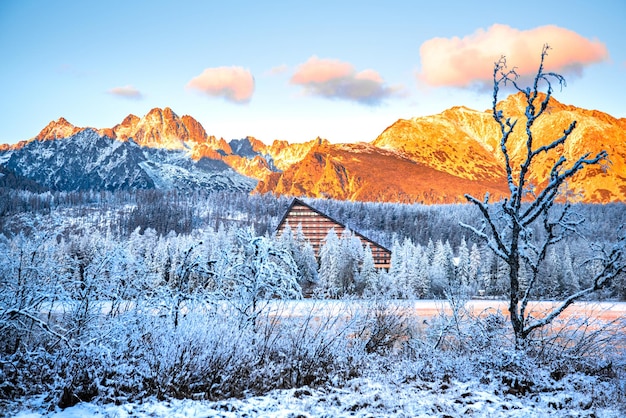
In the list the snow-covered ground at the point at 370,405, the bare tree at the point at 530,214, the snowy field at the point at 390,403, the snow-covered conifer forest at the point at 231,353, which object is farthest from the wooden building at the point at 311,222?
the snow-covered ground at the point at 370,405

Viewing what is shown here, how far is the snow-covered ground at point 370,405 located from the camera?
6.36 m

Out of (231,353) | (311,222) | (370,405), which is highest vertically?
(311,222)

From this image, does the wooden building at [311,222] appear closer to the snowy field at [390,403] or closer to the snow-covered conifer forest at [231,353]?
the snow-covered conifer forest at [231,353]

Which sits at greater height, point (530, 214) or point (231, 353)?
point (530, 214)

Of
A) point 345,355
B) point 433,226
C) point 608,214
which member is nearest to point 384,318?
point 345,355

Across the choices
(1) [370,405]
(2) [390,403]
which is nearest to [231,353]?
(1) [370,405]

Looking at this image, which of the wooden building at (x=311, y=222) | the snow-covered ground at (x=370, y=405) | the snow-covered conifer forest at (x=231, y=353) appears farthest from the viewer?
the wooden building at (x=311, y=222)

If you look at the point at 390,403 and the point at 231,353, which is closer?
the point at 390,403

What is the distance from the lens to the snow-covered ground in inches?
250

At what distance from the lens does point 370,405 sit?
7094 mm

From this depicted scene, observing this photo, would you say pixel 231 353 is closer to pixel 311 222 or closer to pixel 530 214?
pixel 530 214

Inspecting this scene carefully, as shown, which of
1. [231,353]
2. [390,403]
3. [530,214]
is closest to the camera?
[390,403]

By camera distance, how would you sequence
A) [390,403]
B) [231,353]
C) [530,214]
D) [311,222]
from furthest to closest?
[311,222], [530,214], [231,353], [390,403]

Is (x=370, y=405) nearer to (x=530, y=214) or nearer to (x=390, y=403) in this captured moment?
(x=390, y=403)
